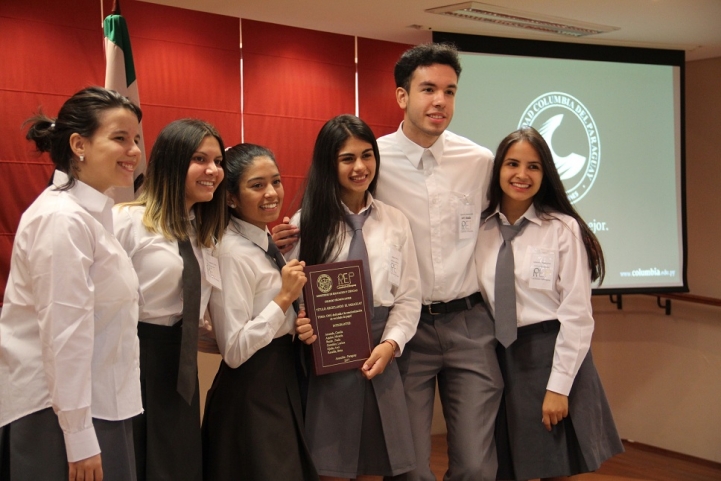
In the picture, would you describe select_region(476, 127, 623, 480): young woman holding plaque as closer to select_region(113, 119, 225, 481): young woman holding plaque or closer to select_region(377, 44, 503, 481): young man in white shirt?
select_region(377, 44, 503, 481): young man in white shirt

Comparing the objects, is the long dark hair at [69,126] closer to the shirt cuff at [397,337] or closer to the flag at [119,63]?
the shirt cuff at [397,337]

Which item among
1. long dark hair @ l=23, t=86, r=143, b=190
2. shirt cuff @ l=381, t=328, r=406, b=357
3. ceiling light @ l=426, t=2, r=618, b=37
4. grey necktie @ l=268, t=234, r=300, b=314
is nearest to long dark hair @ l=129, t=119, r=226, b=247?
grey necktie @ l=268, t=234, r=300, b=314

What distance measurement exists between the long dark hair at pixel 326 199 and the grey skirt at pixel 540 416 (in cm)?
89

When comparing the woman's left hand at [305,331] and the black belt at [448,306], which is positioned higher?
the black belt at [448,306]

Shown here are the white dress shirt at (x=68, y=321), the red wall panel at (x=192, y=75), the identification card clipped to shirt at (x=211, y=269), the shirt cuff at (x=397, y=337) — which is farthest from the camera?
the red wall panel at (x=192, y=75)

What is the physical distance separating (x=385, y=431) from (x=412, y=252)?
27.3 inches

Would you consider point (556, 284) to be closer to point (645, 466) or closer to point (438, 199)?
point (438, 199)

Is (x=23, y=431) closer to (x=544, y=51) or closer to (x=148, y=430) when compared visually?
(x=148, y=430)

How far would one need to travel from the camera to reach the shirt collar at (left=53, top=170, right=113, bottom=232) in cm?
196

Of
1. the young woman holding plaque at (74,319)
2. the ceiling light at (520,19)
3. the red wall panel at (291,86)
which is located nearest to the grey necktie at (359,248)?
the young woman holding plaque at (74,319)

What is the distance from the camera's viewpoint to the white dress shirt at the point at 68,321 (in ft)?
5.97

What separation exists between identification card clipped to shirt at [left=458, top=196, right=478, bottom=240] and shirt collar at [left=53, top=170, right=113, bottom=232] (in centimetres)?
153

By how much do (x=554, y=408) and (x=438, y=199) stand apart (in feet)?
3.14

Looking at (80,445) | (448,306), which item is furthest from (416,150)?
(80,445)
